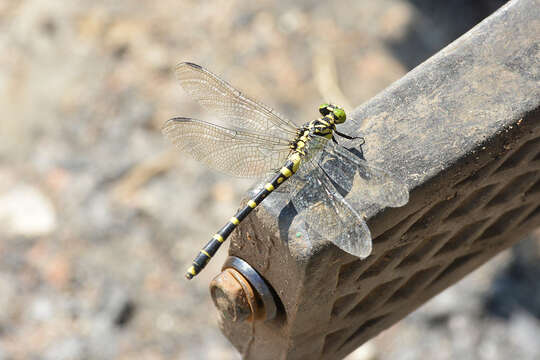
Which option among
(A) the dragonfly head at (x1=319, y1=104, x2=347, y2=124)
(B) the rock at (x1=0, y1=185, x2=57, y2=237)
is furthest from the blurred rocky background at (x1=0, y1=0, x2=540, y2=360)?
(A) the dragonfly head at (x1=319, y1=104, x2=347, y2=124)

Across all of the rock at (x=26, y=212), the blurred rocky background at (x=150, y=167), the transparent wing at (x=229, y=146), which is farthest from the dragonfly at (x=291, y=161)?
the rock at (x=26, y=212)

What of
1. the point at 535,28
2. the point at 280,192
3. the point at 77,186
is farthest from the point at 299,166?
the point at 77,186

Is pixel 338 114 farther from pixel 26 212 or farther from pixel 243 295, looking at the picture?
pixel 26 212

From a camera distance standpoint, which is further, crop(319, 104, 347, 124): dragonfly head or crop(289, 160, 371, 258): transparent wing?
crop(319, 104, 347, 124): dragonfly head

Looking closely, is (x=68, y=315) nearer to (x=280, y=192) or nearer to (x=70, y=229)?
(x=70, y=229)

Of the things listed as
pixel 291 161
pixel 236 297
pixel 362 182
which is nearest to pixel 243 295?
pixel 236 297

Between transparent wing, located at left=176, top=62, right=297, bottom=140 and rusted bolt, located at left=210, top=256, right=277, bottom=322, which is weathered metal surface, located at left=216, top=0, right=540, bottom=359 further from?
transparent wing, located at left=176, top=62, right=297, bottom=140

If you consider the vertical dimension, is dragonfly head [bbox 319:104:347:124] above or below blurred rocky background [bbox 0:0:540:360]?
below
